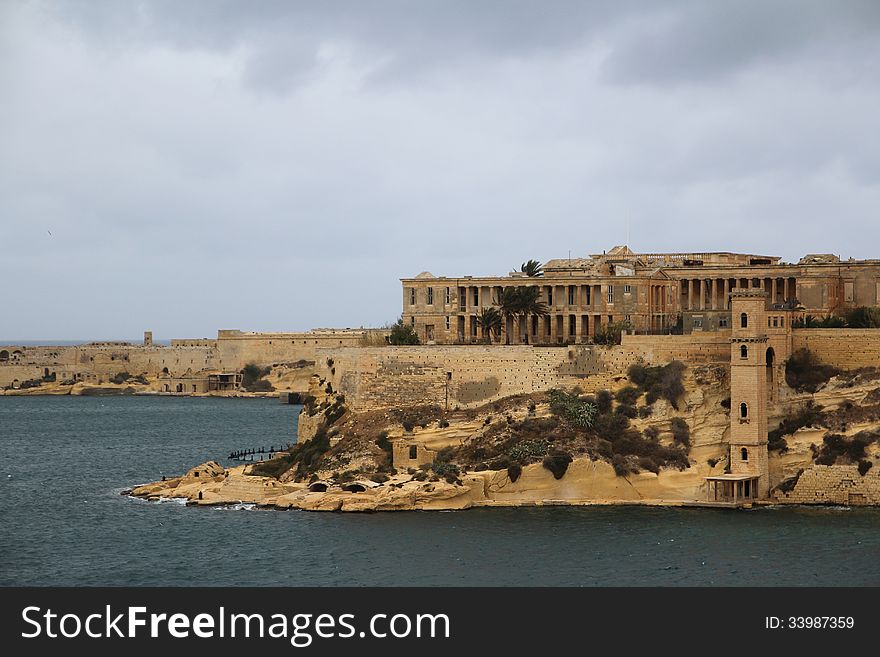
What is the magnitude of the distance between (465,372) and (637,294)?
850 centimetres

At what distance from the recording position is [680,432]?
197 feet

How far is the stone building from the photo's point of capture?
68062 mm

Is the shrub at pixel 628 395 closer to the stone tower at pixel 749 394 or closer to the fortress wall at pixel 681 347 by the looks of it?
the fortress wall at pixel 681 347

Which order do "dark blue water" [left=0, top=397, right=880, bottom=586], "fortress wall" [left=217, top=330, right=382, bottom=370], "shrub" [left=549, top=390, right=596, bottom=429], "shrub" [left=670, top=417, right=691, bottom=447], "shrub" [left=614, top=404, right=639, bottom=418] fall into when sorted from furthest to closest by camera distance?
"fortress wall" [left=217, top=330, right=382, bottom=370], "shrub" [left=614, top=404, right=639, bottom=418], "shrub" [left=549, top=390, right=596, bottom=429], "shrub" [left=670, top=417, right=691, bottom=447], "dark blue water" [left=0, top=397, right=880, bottom=586]

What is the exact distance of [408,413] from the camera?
6462 centimetres

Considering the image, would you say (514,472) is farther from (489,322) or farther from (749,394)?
(489,322)

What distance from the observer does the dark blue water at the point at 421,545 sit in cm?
4759

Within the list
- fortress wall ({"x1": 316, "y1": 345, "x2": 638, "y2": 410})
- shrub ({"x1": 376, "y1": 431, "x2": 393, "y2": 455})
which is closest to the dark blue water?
shrub ({"x1": 376, "y1": 431, "x2": 393, "y2": 455})

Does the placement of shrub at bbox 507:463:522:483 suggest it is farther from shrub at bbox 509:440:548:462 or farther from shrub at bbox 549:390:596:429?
shrub at bbox 549:390:596:429

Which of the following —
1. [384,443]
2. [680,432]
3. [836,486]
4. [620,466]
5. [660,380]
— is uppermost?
[660,380]

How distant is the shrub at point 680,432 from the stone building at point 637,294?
7669 millimetres

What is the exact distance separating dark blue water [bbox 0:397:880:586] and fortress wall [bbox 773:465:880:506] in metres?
1.07

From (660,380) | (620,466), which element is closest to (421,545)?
(620,466)
